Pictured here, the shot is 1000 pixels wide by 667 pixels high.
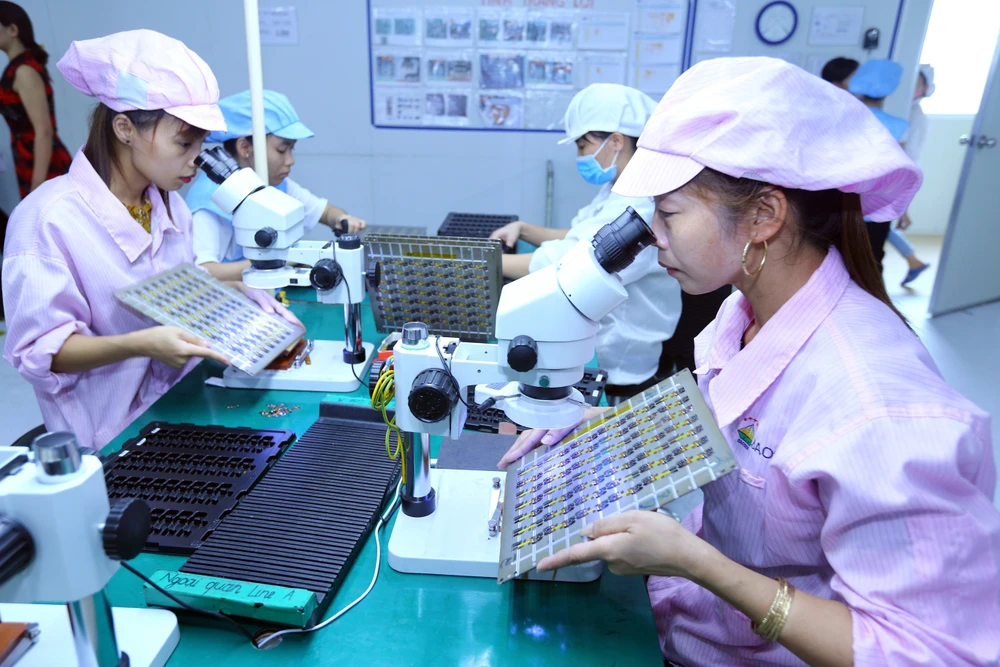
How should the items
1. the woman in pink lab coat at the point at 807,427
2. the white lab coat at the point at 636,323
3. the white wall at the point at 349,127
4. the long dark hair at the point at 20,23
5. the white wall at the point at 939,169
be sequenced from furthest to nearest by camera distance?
1. the white wall at the point at 939,169
2. the white wall at the point at 349,127
3. the long dark hair at the point at 20,23
4. the white lab coat at the point at 636,323
5. the woman in pink lab coat at the point at 807,427

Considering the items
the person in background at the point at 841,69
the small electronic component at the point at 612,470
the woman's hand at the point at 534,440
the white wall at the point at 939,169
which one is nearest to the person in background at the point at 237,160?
the woman's hand at the point at 534,440

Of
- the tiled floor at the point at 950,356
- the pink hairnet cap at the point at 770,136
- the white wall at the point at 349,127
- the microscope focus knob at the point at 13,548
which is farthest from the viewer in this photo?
the white wall at the point at 349,127

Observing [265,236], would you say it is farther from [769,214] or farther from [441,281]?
[769,214]

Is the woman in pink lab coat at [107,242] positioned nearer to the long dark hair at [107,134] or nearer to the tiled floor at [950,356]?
the long dark hair at [107,134]

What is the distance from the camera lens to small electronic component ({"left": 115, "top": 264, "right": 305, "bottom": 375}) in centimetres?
144

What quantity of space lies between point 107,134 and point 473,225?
1.47m

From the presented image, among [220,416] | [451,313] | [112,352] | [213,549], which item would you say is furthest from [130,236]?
[213,549]

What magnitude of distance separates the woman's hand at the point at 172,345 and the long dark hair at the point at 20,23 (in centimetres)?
302

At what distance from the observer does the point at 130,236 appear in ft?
5.22

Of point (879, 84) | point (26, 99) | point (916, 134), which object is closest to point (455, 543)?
point (879, 84)

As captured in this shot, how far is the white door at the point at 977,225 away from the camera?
3.96 m

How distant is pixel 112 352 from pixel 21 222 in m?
0.36

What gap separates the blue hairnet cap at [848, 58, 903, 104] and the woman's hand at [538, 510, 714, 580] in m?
3.51

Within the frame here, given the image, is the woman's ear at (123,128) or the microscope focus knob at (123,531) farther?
Answer: the woman's ear at (123,128)
